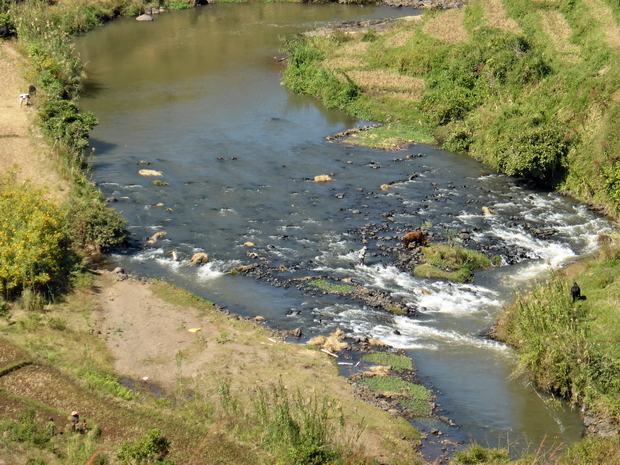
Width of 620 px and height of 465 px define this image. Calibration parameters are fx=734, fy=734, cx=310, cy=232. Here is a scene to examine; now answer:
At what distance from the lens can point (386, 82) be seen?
43000 mm

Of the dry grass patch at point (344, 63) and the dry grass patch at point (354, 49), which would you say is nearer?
the dry grass patch at point (344, 63)

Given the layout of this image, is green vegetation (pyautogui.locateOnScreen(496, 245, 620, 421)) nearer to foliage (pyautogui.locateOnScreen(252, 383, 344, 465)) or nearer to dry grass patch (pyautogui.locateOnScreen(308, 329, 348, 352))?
dry grass patch (pyautogui.locateOnScreen(308, 329, 348, 352))

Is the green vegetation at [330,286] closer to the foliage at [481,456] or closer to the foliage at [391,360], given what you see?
the foliage at [391,360]

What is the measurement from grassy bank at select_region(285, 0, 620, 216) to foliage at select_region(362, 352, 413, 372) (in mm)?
13304

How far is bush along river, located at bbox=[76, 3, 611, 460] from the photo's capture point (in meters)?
19.2

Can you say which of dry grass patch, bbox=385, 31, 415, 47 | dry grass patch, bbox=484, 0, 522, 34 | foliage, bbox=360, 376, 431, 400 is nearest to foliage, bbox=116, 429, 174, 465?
foliage, bbox=360, 376, 431, 400

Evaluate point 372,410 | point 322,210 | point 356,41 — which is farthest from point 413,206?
point 356,41

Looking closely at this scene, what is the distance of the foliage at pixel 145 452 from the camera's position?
44.3 ft

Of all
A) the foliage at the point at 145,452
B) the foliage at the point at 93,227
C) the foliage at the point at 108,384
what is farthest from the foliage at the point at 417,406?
the foliage at the point at 93,227

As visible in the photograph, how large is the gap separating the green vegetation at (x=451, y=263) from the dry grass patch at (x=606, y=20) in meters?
19.0

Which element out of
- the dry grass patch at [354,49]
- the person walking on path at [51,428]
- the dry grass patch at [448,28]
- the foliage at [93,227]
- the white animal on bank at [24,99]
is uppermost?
the dry grass patch at [448,28]

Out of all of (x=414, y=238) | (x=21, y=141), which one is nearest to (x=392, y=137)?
(x=414, y=238)

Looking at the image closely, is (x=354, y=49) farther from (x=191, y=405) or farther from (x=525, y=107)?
(x=191, y=405)

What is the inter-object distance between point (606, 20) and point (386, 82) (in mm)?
12552
